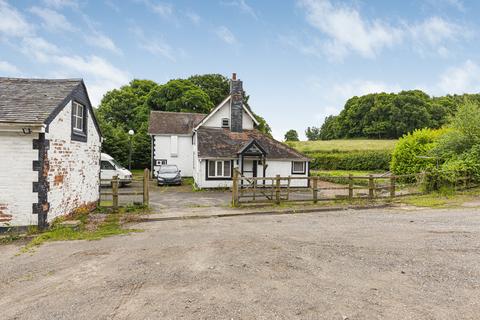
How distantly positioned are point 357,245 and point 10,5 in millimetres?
18306

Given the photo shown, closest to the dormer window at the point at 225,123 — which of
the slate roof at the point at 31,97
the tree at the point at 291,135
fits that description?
the slate roof at the point at 31,97

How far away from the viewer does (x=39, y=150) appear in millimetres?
9094

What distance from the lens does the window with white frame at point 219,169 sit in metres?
23.3

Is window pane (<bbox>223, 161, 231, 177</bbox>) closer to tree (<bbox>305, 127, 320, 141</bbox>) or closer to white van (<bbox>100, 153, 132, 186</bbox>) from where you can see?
white van (<bbox>100, 153, 132, 186</bbox>)

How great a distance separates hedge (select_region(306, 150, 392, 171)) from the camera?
124ft

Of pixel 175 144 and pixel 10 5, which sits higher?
pixel 10 5

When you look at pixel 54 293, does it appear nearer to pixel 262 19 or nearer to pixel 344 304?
pixel 344 304

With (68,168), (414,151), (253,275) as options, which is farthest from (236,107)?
(253,275)

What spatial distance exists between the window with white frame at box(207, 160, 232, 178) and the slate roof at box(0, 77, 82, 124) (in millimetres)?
12776

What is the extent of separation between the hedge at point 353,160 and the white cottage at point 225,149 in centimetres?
1093

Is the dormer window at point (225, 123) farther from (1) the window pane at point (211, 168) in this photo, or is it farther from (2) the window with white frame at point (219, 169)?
(1) the window pane at point (211, 168)

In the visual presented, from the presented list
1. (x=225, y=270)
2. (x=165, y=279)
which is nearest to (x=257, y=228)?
(x=225, y=270)

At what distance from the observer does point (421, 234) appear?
845 centimetres

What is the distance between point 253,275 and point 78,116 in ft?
33.3
